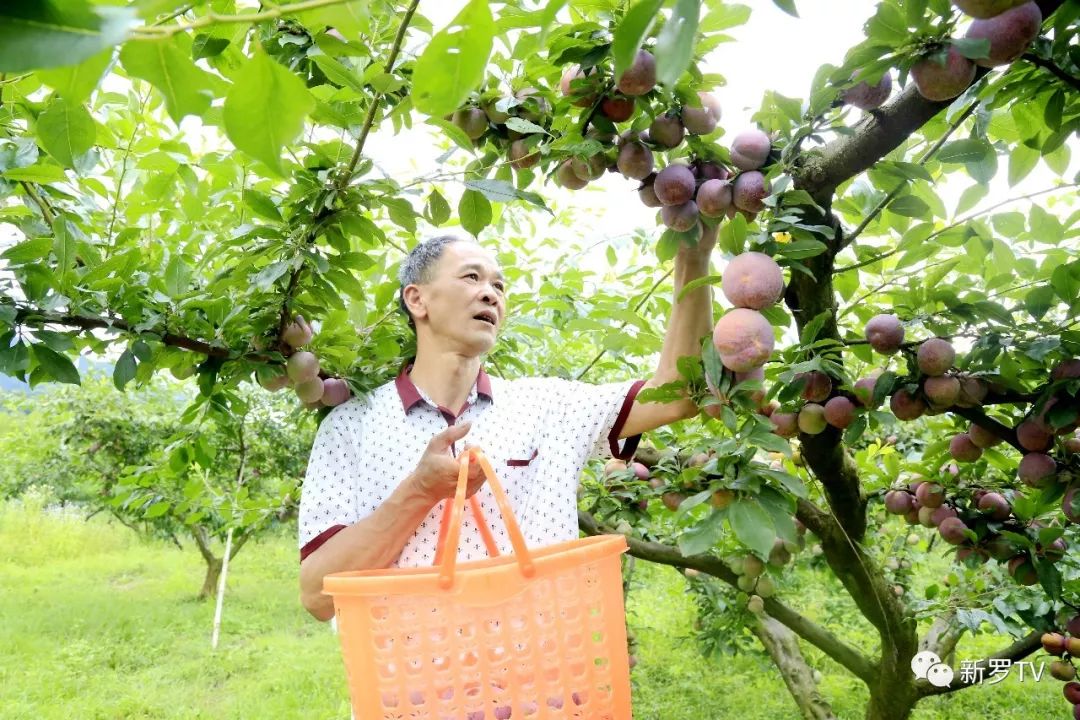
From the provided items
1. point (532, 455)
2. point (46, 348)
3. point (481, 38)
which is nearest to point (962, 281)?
point (532, 455)

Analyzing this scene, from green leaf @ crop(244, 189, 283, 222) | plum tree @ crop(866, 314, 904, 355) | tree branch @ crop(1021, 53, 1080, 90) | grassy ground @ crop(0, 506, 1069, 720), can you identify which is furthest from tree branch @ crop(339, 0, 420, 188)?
grassy ground @ crop(0, 506, 1069, 720)

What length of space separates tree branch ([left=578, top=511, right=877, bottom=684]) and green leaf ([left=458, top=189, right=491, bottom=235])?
133 cm

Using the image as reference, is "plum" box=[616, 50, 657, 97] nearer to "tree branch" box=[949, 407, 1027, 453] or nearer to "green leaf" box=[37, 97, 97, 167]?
"green leaf" box=[37, 97, 97, 167]

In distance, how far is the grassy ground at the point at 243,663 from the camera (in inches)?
174

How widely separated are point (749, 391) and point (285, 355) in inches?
34.3

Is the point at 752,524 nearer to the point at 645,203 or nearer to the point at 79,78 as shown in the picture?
the point at 645,203

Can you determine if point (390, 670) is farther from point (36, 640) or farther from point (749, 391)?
point (36, 640)

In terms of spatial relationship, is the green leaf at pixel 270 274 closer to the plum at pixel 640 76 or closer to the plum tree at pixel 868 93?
the plum at pixel 640 76

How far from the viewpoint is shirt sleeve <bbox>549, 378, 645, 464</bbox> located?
1491mm

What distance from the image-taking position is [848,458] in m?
1.84

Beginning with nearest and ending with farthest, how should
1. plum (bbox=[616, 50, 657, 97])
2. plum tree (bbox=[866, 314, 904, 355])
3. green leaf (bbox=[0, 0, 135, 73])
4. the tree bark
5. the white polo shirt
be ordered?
1. green leaf (bbox=[0, 0, 135, 73])
2. plum (bbox=[616, 50, 657, 97])
3. plum tree (bbox=[866, 314, 904, 355])
4. the white polo shirt
5. the tree bark

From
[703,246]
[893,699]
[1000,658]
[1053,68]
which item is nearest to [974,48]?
[1053,68]

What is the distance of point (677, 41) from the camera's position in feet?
1.12

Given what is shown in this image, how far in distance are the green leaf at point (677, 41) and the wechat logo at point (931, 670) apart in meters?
2.51
